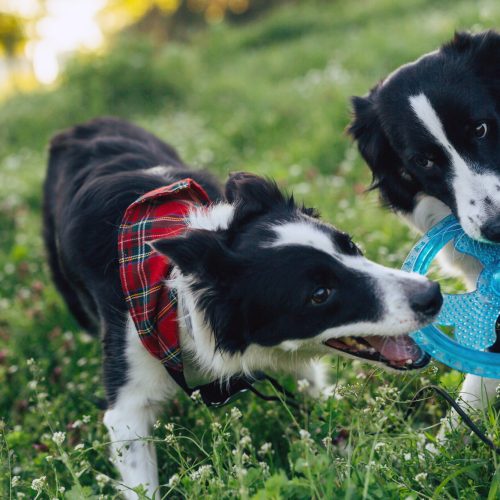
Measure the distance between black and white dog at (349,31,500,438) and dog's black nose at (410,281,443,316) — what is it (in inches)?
16.1

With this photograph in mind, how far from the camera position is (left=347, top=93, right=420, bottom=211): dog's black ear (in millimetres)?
3422

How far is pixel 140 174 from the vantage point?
347 centimetres

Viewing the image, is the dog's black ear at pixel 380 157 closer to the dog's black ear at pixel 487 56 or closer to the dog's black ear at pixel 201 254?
the dog's black ear at pixel 487 56

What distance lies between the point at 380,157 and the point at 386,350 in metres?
1.26

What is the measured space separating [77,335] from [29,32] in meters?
36.0

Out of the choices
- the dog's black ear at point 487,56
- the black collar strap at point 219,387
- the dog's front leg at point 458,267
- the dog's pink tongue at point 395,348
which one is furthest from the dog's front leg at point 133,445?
the dog's black ear at point 487,56

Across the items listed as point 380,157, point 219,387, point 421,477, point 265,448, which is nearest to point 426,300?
point 421,477

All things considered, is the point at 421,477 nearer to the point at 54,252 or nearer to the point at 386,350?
the point at 386,350

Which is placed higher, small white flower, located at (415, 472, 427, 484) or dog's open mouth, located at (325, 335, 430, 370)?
dog's open mouth, located at (325, 335, 430, 370)

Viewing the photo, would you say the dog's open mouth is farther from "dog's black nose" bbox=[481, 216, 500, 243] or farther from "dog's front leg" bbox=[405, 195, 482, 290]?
"dog's front leg" bbox=[405, 195, 482, 290]

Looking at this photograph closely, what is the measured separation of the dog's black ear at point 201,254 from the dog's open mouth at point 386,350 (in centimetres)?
53

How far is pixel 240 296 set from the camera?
2.55 m

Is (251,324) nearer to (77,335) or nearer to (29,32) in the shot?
(77,335)

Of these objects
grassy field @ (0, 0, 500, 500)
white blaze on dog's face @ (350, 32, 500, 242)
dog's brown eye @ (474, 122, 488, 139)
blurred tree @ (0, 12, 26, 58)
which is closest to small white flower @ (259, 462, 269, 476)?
grassy field @ (0, 0, 500, 500)
